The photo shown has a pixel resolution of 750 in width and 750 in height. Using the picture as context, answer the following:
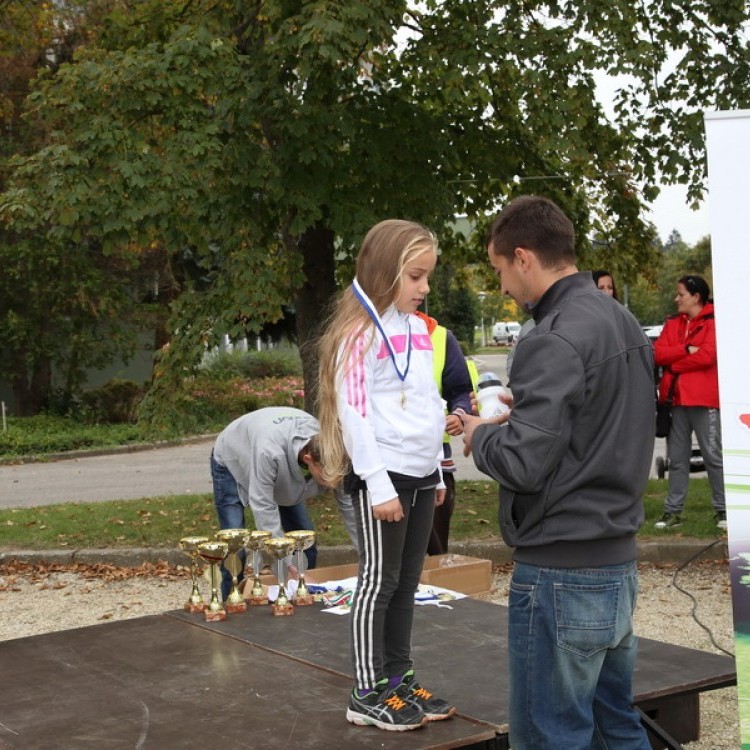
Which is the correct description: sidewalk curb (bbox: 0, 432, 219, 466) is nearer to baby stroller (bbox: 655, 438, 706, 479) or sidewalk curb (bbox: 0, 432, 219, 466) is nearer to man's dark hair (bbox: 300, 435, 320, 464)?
baby stroller (bbox: 655, 438, 706, 479)

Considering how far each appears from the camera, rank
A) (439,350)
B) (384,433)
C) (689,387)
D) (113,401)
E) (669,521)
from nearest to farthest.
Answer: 1. (384,433)
2. (439,350)
3. (689,387)
4. (669,521)
5. (113,401)

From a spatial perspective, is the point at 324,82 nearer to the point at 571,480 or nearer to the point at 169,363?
the point at 169,363

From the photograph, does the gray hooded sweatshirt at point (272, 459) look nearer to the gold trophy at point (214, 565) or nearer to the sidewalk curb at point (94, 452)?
the gold trophy at point (214, 565)

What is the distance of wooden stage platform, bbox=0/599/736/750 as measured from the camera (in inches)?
165

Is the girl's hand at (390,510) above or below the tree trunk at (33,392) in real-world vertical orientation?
below

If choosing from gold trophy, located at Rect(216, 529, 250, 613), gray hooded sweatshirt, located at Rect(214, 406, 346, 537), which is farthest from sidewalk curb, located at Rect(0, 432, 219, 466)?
gold trophy, located at Rect(216, 529, 250, 613)

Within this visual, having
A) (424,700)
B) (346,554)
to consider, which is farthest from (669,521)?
(424,700)

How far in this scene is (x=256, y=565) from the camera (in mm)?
6449

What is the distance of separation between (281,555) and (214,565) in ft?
1.38

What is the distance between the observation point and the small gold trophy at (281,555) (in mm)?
6070

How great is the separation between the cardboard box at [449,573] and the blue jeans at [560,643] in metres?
3.91

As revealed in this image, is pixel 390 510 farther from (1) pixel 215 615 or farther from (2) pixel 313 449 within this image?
(1) pixel 215 615

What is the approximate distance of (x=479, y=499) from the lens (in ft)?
38.0

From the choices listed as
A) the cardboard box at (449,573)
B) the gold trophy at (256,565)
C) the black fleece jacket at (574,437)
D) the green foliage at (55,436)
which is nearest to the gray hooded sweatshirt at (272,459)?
the gold trophy at (256,565)
